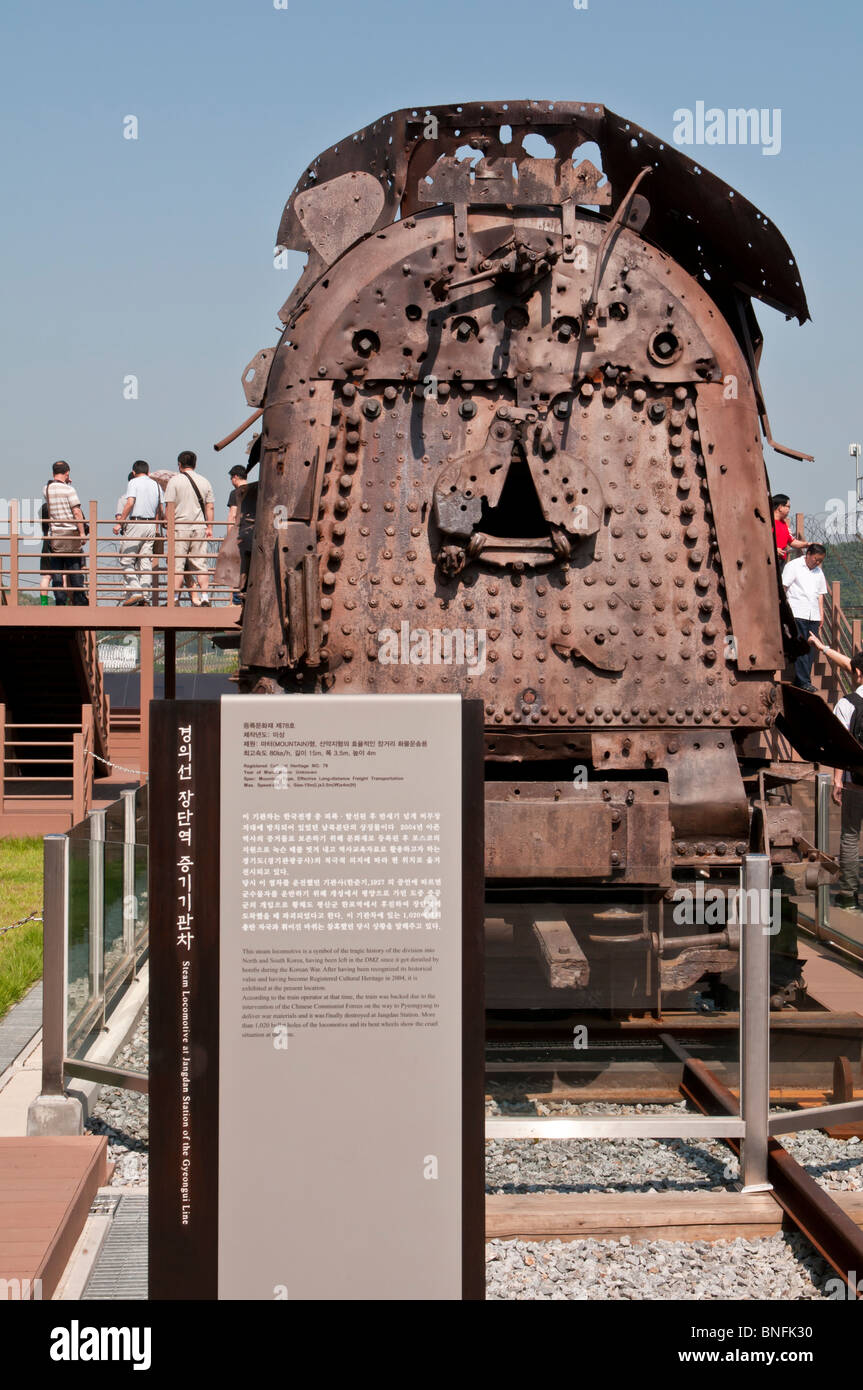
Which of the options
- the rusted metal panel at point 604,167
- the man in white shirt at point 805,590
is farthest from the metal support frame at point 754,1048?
the man in white shirt at point 805,590

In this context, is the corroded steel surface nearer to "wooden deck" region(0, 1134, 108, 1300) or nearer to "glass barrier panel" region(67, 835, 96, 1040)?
"glass barrier panel" region(67, 835, 96, 1040)

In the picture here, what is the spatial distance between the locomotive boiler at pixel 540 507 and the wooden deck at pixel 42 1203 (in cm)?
272

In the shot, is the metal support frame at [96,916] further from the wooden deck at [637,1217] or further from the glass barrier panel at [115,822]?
the wooden deck at [637,1217]

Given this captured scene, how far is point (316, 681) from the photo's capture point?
23.8ft

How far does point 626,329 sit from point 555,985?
377 cm

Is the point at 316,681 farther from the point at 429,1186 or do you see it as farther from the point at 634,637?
the point at 429,1186

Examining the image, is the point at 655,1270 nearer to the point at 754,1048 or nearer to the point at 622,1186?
the point at 622,1186

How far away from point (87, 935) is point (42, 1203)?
1.79 meters

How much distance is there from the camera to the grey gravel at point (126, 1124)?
18.5 feet

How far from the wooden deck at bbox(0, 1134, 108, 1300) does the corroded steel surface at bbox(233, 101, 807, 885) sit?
2.76 meters

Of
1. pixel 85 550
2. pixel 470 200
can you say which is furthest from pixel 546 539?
pixel 85 550

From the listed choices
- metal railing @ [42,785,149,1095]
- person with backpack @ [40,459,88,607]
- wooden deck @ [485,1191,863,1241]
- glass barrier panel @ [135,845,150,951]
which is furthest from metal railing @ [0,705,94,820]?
wooden deck @ [485,1191,863,1241]

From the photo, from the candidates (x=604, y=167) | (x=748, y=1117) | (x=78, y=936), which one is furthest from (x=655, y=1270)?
(x=604, y=167)
